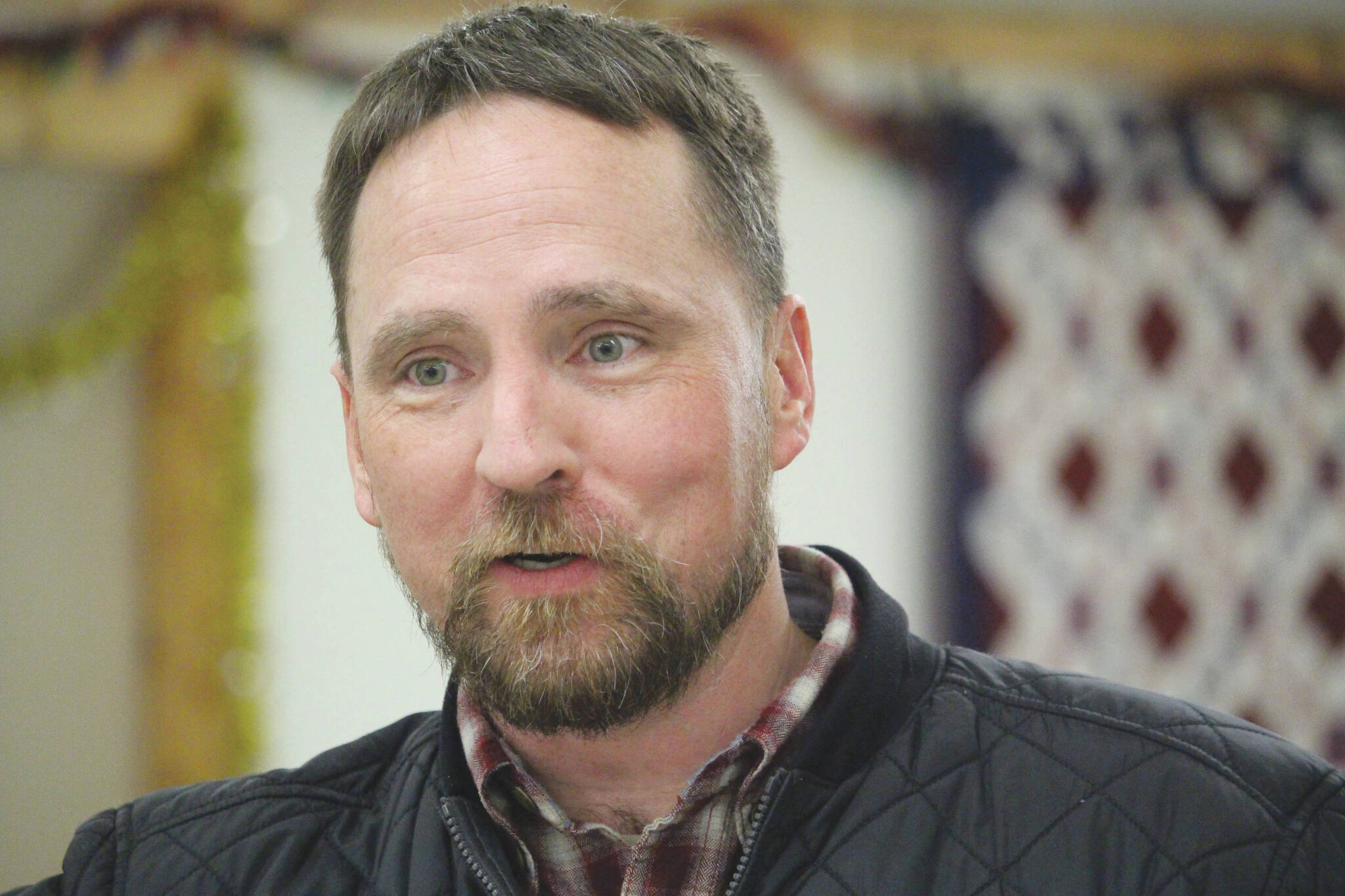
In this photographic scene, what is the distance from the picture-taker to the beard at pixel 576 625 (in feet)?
3.69

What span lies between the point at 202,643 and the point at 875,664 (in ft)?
7.24

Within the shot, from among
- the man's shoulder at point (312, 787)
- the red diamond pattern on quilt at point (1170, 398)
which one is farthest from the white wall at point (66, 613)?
the red diamond pattern on quilt at point (1170, 398)

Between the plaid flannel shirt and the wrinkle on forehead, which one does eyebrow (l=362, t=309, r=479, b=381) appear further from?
the plaid flannel shirt

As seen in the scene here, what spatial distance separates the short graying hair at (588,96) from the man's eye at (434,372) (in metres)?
0.17

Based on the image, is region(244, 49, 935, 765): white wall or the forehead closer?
the forehead

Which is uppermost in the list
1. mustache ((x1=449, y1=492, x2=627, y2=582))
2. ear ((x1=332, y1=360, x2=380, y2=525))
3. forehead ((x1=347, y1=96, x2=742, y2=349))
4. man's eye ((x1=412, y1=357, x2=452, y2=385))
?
forehead ((x1=347, y1=96, x2=742, y2=349))

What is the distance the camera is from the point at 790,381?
1.35 meters

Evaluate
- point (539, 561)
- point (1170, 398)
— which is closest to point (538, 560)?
point (539, 561)

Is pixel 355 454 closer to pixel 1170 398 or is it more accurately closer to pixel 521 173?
pixel 521 173

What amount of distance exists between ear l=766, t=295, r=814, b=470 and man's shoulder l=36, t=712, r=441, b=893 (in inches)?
17.6

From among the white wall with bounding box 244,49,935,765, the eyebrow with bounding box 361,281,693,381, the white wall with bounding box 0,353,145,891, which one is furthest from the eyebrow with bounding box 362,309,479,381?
the white wall with bounding box 0,353,145,891

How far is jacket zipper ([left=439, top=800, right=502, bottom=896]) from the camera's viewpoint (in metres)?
1.14

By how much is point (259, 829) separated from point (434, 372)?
0.46m

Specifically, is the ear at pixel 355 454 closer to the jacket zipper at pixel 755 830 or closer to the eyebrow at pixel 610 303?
the eyebrow at pixel 610 303
